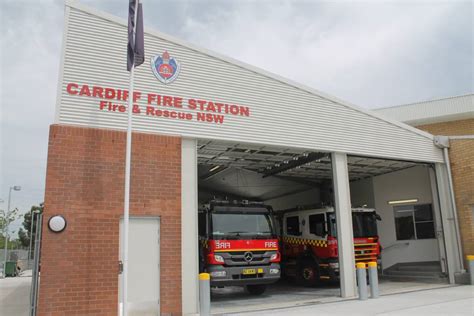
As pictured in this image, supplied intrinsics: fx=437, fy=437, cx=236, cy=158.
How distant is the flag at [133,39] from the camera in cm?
880

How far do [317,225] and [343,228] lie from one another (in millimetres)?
2433

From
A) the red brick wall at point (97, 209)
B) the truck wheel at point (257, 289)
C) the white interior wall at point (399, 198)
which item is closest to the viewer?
the red brick wall at point (97, 209)

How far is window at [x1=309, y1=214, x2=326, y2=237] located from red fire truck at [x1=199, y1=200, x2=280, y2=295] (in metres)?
2.61

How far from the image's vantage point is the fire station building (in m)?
8.88

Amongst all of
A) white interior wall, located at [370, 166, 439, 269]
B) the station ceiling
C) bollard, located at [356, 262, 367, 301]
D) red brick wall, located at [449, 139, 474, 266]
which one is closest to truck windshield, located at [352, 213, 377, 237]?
the station ceiling

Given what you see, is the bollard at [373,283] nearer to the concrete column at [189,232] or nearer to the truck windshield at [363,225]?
the truck windshield at [363,225]

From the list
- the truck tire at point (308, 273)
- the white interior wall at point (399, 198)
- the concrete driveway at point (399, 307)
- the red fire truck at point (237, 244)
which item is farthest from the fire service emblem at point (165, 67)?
the white interior wall at point (399, 198)

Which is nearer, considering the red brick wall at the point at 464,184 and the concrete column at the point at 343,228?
the concrete column at the point at 343,228

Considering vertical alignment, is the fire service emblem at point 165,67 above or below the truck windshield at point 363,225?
above

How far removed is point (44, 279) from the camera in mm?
8406

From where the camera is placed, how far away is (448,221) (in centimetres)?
1484

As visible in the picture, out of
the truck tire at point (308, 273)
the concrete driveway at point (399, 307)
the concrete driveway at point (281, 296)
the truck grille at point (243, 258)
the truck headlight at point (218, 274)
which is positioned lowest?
the concrete driveway at point (281, 296)

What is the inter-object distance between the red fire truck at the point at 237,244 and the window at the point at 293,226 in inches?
135

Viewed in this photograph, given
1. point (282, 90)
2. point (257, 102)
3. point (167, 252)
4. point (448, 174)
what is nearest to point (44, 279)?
point (167, 252)
